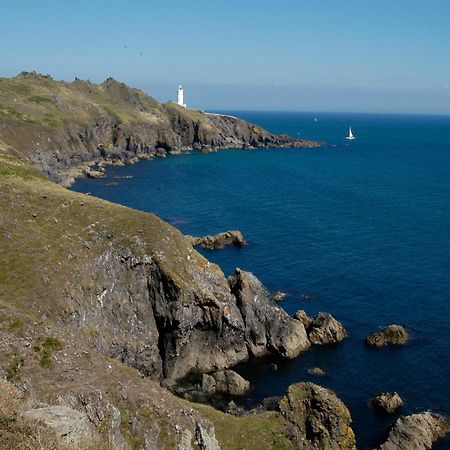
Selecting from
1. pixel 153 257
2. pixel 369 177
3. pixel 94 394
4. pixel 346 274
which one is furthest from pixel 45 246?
pixel 369 177

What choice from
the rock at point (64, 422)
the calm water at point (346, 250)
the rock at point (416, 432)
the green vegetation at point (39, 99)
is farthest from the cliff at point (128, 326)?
the green vegetation at point (39, 99)

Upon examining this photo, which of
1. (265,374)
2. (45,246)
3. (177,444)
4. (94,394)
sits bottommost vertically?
(265,374)

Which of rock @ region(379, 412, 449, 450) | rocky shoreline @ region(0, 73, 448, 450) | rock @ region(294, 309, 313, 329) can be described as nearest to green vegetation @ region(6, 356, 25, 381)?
rocky shoreline @ region(0, 73, 448, 450)

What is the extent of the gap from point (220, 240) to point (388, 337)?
42.0 meters

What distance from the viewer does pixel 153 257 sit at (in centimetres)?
5697

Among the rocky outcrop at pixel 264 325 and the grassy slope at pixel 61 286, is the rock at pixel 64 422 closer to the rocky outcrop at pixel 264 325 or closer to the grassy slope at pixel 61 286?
the grassy slope at pixel 61 286

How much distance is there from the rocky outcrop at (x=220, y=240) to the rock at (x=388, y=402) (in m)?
50.5

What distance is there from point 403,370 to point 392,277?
88.8 ft

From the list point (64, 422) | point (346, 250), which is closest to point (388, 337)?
point (346, 250)

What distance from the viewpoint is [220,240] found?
322 feet

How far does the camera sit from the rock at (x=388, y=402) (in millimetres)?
49062

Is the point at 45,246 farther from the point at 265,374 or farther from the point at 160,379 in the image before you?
the point at 265,374

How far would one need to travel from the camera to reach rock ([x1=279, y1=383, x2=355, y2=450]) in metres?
41.8

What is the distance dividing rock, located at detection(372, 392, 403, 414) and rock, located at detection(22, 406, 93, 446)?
113 ft
